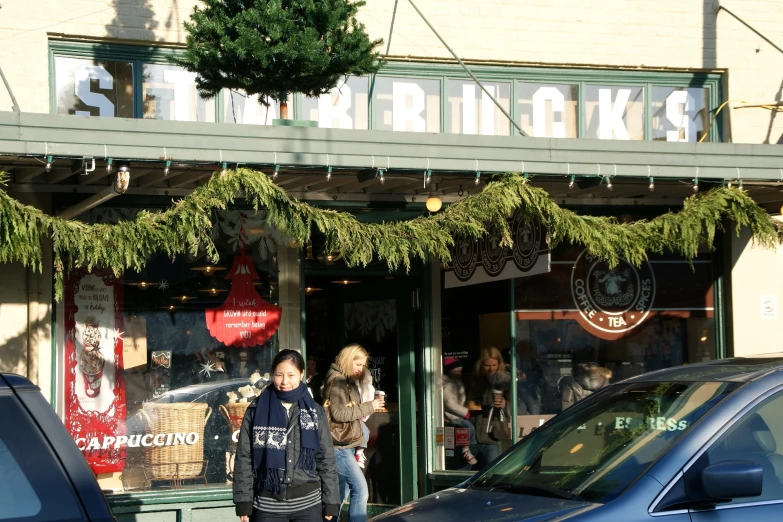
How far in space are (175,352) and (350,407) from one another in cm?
204

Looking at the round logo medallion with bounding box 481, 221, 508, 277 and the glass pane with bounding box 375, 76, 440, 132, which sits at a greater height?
the glass pane with bounding box 375, 76, 440, 132

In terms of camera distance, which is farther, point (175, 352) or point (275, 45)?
point (175, 352)

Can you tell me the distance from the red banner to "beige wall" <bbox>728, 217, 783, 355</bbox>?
21.1 feet

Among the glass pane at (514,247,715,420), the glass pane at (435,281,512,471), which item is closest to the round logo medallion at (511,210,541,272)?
the glass pane at (435,281,512,471)

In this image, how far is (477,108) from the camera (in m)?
10.6

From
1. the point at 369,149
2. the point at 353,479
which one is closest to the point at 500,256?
the point at 369,149

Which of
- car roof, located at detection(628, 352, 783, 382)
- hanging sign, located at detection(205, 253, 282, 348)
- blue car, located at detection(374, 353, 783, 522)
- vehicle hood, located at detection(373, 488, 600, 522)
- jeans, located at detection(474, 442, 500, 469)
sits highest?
hanging sign, located at detection(205, 253, 282, 348)

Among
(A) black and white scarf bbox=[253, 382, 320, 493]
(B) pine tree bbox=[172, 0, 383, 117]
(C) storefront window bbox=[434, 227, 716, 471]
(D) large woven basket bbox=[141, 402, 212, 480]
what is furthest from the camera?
(C) storefront window bbox=[434, 227, 716, 471]

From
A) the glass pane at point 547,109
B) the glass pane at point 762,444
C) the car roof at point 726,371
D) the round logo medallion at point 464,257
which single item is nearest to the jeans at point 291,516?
the car roof at point 726,371

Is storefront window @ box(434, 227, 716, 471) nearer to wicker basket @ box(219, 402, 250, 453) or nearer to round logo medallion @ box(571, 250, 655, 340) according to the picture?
round logo medallion @ box(571, 250, 655, 340)

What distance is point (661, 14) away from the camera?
1101 cm

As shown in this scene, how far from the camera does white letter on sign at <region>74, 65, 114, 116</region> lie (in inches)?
377

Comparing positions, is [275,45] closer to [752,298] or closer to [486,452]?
[486,452]

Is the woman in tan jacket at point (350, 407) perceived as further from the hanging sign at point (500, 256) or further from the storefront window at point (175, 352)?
the hanging sign at point (500, 256)
